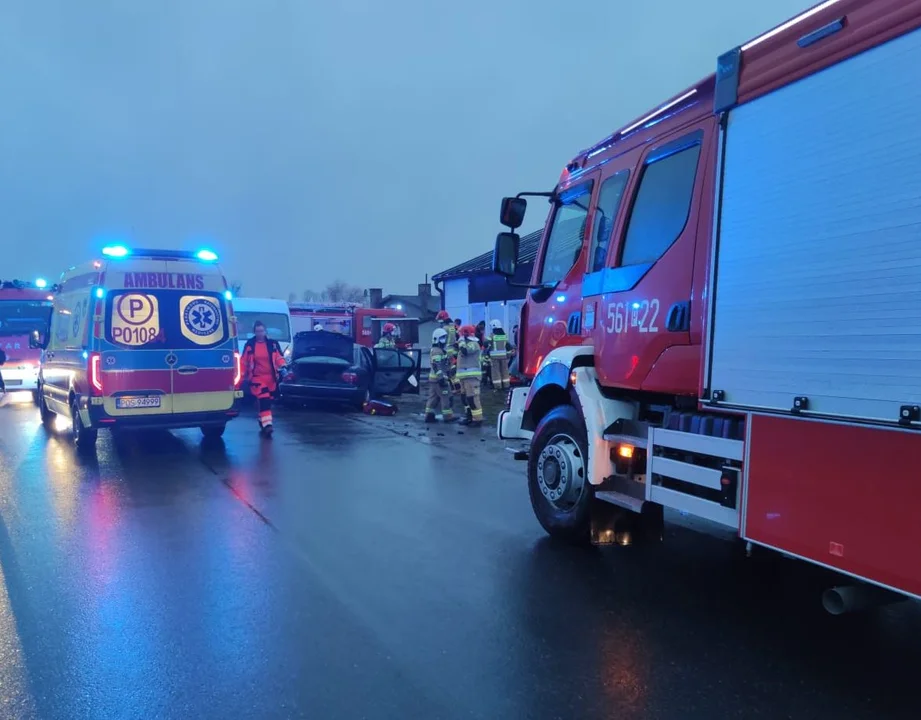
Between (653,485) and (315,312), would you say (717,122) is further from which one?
(315,312)

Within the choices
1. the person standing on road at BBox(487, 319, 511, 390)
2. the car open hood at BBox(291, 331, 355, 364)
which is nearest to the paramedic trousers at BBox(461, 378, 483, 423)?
the car open hood at BBox(291, 331, 355, 364)

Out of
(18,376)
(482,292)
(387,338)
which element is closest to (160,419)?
(387,338)

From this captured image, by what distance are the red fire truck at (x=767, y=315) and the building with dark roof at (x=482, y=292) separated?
634 inches

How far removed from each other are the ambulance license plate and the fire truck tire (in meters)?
5.73

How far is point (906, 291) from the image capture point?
279cm

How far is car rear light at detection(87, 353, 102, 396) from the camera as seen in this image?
28.5 feet

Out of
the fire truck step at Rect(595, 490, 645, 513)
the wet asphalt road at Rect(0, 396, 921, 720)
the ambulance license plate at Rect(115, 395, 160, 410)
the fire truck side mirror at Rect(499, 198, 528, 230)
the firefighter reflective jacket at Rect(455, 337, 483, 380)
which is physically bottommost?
the wet asphalt road at Rect(0, 396, 921, 720)

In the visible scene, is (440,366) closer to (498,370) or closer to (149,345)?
(149,345)

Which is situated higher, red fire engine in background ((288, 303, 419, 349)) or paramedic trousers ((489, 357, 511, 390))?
red fire engine in background ((288, 303, 419, 349))

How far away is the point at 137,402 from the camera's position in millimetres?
8977

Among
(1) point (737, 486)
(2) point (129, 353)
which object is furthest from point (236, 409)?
(1) point (737, 486)

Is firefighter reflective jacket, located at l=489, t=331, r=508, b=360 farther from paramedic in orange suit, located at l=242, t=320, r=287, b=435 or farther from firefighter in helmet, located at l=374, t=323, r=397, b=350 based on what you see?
paramedic in orange suit, located at l=242, t=320, r=287, b=435

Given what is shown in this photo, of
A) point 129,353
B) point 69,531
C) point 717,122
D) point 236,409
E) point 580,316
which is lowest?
point 69,531

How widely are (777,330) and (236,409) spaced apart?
7.94 m
